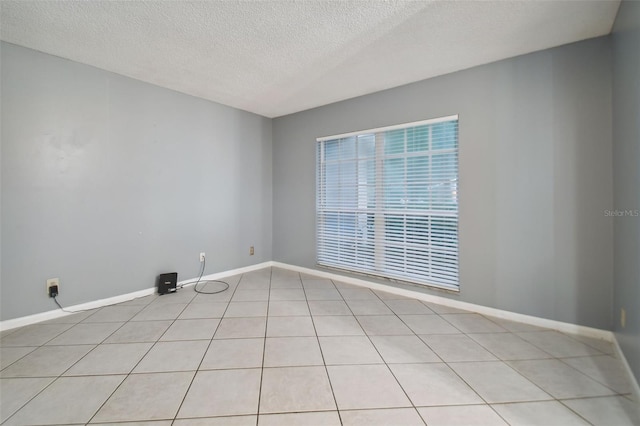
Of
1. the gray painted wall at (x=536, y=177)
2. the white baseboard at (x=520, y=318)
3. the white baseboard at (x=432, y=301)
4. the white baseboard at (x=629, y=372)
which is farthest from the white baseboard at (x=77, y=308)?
the white baseboard at (x=629, y=372)

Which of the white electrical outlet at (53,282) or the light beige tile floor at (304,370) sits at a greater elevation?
the white electrical outlet at (53,282)

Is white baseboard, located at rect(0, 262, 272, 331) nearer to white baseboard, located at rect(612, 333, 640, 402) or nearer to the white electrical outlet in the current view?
the white electrical outlet

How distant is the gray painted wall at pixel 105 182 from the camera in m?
2.30

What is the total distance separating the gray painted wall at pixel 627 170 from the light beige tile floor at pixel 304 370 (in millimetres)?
376

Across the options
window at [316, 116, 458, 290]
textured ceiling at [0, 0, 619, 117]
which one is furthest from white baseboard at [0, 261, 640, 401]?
textured ceiling at [0, 0, 619, 117]

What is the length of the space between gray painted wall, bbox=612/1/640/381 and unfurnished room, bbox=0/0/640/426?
27 millimetres

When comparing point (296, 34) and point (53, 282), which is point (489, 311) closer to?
point (296, 34)

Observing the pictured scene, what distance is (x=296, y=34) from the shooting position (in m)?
2.15

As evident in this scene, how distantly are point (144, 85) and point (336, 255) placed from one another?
3.14 m

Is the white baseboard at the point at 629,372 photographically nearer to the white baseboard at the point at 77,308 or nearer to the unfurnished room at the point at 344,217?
the unfurnished room at the point at 344,217

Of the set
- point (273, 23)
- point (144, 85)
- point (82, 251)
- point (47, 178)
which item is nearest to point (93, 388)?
point (82, 251)

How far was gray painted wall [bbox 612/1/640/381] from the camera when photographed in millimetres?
1545

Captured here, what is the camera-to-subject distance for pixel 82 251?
2.63 m

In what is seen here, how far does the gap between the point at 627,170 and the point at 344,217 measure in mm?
2598
